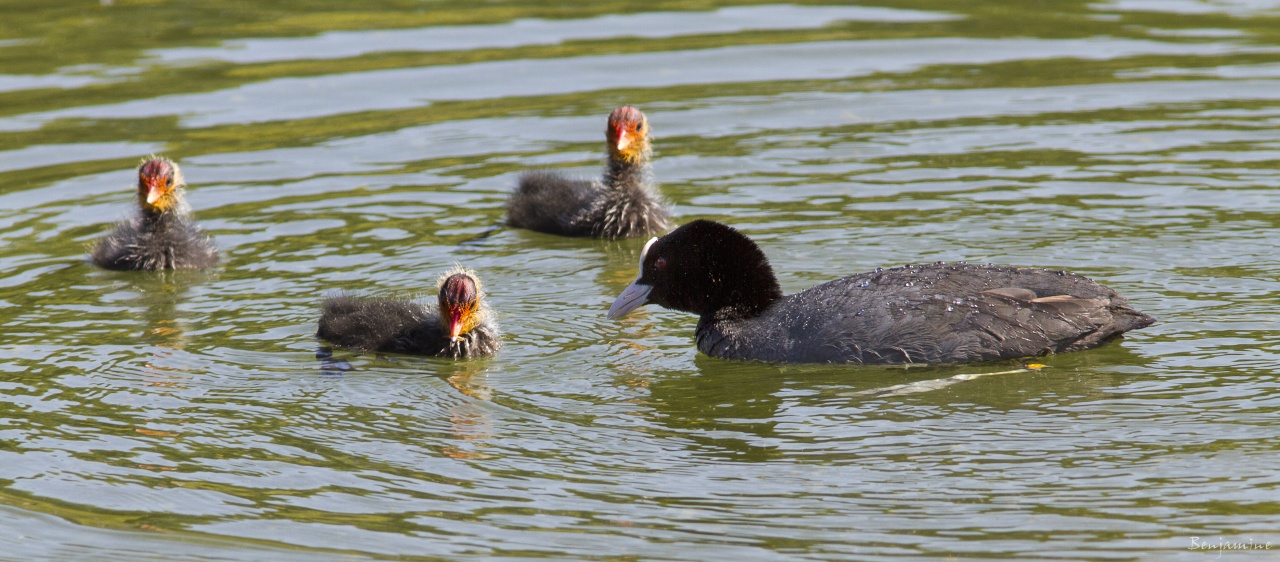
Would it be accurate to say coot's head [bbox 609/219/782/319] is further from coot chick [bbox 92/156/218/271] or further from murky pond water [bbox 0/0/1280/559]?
coot chick [bbox 92/156/218/271]

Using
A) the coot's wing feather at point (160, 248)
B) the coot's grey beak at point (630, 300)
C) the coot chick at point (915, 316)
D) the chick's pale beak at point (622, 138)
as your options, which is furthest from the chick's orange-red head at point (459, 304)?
the chick's pale beak at point (622, 138)

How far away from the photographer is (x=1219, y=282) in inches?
362

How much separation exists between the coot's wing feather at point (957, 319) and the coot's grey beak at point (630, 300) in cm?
99

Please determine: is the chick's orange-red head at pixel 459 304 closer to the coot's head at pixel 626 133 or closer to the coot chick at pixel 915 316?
the coot chick at pixel 915 316

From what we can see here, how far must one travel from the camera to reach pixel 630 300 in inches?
352

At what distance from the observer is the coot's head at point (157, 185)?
1084 cm

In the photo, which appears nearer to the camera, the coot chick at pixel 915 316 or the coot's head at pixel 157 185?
the coot chick at pixel 915 316

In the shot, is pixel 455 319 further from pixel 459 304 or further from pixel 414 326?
pixel 414 326

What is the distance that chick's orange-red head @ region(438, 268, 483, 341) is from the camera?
8375 millimetres

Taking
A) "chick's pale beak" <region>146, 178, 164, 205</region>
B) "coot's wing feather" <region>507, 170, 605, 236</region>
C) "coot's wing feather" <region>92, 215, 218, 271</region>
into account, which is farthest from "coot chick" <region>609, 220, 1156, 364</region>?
"chick's pale beak" <region>146, 178, 164, 205</region>

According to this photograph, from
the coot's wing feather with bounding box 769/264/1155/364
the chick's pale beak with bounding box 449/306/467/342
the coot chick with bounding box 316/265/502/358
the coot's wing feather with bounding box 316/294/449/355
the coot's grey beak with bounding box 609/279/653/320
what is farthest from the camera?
the coot's grey beak with bounding box 609/279/653/320

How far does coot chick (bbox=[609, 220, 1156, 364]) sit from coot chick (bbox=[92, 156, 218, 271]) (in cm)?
392

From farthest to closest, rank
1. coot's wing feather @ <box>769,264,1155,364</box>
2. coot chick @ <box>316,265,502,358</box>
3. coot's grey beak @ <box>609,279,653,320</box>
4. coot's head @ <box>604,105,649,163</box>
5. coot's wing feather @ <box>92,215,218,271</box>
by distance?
coot's head @ <box>604,105,649,163</box>
coot's wing feather @ <box>92,215,218,271</box>
coot's grey beak @ <box>609,279,653,320</box>
coot chick @ <box>316,265,502,358</box>
coot's wing feather @ <box>769,264,1155,364</box>

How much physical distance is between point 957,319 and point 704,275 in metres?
1.44
